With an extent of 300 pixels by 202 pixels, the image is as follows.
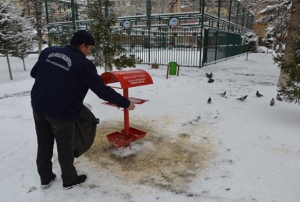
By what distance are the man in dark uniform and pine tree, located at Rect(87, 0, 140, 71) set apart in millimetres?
4021

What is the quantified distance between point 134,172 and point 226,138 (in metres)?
2.10

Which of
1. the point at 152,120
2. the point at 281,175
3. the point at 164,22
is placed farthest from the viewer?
the point at 164,22

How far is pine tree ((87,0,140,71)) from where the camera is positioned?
6559 millimetres

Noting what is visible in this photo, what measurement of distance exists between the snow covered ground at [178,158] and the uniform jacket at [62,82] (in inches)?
43.6

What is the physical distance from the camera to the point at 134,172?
3322 millimetres

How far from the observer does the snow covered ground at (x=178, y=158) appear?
287 centimetres

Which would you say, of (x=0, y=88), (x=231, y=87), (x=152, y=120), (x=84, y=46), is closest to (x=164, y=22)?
(x=231, y=87)

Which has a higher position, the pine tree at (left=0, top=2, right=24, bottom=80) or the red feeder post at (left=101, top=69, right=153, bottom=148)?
the pine tree at (left=0, top=2, right=24, bottom=80)

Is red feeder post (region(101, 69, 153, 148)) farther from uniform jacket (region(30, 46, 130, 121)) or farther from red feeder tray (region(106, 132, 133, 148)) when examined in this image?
uniform jacket (region(30, 46, 130, 121))

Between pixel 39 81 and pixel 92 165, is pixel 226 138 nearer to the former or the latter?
pixel 92 165

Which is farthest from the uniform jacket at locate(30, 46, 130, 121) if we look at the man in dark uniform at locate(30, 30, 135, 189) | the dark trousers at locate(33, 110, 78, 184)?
the dark trousers at locate(33, 110, 78, 184)

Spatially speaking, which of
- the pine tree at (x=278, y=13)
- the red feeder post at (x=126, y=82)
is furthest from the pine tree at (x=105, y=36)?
the pine tree at (x=278, y=13)

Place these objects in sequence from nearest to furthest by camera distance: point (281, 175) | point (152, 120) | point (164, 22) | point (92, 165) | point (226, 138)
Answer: point (281, 175) < point (92, 165) < point (226, 138) < point (152, 120) < point (164, 22)

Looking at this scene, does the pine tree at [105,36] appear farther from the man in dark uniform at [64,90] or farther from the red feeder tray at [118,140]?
the man in dark uniform at [64,90]
